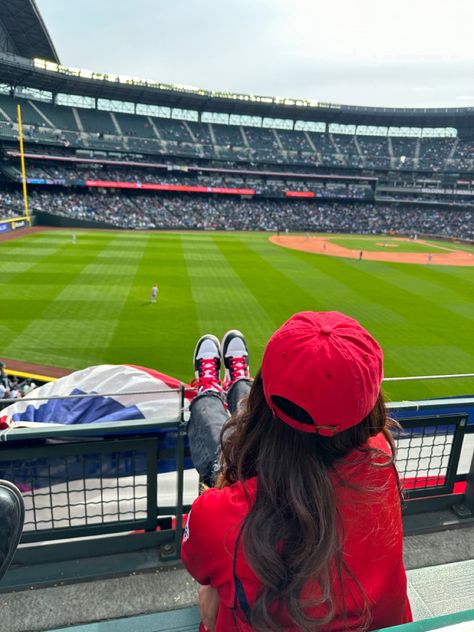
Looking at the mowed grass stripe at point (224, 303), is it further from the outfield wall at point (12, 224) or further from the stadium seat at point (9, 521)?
the outfield wall at point (12, 224)

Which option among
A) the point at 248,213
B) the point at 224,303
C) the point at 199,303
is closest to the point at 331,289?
the point at 224,303

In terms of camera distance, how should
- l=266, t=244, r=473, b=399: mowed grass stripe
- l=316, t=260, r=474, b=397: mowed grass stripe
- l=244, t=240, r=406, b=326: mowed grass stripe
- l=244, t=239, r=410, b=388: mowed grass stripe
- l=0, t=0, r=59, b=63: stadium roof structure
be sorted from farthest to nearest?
l=0, t=0, r=59, b=63: stadium roof structure < l=244, t=240, r=406, b=326: mowed grass stripe < l=244, t=239, r=410, b=388: mowed grass stripe < l=316, t=260, r=474, b=397: mowed grass stripe < l=266, t=244, r=473, b=399: mowed grass stripe

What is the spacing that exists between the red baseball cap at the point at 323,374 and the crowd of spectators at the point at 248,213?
46216 mm

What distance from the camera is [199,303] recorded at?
58.3 feet

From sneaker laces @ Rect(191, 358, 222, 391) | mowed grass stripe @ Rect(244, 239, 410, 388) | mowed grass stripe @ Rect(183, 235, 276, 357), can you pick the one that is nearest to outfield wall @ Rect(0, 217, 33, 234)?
mowed grass stripe @ Rect(183, 235, 276, 357)

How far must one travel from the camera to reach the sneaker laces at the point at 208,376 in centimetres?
393

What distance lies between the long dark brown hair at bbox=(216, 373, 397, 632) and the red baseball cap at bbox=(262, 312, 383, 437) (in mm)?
57

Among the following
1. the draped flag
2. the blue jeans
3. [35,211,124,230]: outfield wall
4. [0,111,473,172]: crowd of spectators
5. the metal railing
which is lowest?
[35,211,124,230]: outfield wall

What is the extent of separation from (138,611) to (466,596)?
81.0 inches

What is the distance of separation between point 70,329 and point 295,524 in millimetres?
14387

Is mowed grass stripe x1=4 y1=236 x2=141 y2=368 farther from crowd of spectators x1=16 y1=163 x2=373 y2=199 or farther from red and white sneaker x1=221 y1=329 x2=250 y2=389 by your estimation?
crowd of spectators x1=16 y1=163 x2=373 y2=199

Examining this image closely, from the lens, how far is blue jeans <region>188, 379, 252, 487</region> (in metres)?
2.46

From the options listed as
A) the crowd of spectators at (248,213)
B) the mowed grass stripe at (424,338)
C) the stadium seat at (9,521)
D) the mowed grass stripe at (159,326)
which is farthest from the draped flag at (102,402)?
the crowd of spectators at (248,213)

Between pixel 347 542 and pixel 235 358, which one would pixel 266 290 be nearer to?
pixel 235 358
